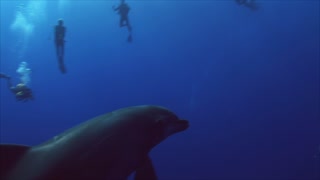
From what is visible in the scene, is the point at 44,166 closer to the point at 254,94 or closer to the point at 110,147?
the point at 110,147

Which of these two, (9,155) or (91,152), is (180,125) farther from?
(9,155)

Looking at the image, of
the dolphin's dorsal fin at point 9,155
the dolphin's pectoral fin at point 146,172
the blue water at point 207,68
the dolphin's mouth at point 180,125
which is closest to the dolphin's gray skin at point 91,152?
the dolphin's dorsal fin at point 9,155

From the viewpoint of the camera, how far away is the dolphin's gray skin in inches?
108

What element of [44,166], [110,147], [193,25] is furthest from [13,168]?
[193,25]

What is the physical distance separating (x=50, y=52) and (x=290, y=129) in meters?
28.1

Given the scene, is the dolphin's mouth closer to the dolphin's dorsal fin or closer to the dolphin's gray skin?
the dolphin's gray skin

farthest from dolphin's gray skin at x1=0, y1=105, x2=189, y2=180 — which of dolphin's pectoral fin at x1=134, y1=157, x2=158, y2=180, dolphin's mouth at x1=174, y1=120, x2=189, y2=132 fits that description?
dolphin's mouth at x1=174, y1=120, x2=189, y2=132

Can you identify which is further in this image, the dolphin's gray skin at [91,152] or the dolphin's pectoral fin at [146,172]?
the dolphin's pectoral fin at [146,172]

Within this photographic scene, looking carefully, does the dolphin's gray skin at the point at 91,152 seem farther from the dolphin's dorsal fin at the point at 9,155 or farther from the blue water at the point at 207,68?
the blue water at the point at 207,68

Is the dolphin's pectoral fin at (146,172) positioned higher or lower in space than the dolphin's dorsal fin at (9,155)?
lower

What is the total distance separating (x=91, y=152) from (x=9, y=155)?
58 cm

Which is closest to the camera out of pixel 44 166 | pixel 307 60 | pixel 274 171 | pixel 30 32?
pixel 44 166

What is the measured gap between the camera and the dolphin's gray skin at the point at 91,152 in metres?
2.74

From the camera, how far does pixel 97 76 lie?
1945 inches
